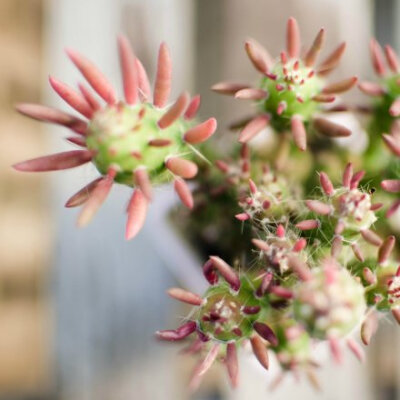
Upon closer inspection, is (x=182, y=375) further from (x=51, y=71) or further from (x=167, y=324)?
(x=51, y=71)

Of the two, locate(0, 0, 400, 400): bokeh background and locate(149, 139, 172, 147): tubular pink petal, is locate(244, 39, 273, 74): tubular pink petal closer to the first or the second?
locate(149, 139, 172, 147): tubular pink petal

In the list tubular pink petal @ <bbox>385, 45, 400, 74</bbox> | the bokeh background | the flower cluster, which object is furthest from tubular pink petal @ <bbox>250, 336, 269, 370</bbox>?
the bokeh background

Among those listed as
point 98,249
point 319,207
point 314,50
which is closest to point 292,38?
point 314,50

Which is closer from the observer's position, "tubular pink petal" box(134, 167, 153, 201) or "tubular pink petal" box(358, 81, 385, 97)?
"tubular pink petal" box(134, 167, 153, 201)

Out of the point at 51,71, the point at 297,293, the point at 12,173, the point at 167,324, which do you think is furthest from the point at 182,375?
the point at 297,293

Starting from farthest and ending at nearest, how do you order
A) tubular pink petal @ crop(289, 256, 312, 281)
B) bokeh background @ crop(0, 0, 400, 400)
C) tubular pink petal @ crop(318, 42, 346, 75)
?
bokeh background @ crop(0, 0, 400, 400) < tubular pink petal @ crop(318, 42, 346, 75) < tubular pink petal @ crop(289, 256, 312, 281)

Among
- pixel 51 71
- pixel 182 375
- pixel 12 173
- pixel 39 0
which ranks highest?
pixel 39 0
